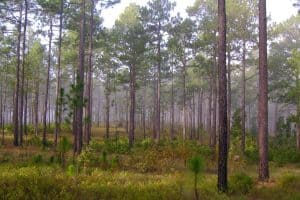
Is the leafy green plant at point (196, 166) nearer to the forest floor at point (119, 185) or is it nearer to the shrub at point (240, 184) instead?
the forest floor at point (119, 185)

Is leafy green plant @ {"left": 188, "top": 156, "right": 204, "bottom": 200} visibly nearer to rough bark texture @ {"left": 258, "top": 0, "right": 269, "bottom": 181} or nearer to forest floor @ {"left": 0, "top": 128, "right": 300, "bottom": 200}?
forest floor @ {"left": 0, "top": 128, "right": 300, "bottom": 200}

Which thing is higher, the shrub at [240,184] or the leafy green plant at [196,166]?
the leafy green plant at [196,166]

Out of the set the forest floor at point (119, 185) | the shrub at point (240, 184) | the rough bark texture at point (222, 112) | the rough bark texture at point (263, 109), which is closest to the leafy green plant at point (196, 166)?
the forest floor at point (119, 185)

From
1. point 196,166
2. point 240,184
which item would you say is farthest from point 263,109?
point 196,166

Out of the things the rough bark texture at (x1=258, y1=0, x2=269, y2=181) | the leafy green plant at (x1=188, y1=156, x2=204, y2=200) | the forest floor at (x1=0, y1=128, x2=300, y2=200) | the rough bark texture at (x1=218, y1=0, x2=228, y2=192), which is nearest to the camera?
the forest floor at (x1=0, y1=128, x2=300, y2=200)

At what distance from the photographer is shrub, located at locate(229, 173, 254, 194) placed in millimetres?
12109

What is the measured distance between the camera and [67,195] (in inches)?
385

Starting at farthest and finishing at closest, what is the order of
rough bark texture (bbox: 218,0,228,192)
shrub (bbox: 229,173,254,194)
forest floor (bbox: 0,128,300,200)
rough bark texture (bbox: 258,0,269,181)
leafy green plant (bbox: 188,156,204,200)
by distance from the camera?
1. rough bark texture (bbox: 258,0,269,181)
2. shrub (bbox: 229,173,254,194)
3. rough bark texture (bbox: 218,0,228,192)
4. leafy green plant (bbox: 188,156,204,200)
5. forest floor (bbox: 0,128,300,200)

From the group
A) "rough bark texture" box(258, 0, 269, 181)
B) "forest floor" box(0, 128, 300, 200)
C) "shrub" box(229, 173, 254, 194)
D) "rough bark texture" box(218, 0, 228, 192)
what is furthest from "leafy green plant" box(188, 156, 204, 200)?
"rough bark texture" box(258, 0, 269, 181)

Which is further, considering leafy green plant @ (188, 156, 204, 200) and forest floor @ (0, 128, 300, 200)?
leafy green plant @ (188, 156, 204, 200)

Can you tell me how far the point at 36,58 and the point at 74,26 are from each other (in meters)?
10.8

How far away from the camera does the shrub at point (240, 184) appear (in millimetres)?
12109

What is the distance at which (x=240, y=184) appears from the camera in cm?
1246

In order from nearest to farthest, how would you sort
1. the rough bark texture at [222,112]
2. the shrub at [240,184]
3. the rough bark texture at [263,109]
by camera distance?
the rough bark texture at [222,112] → the shrub at [240,184] → the rough bark texture at [263,109]
